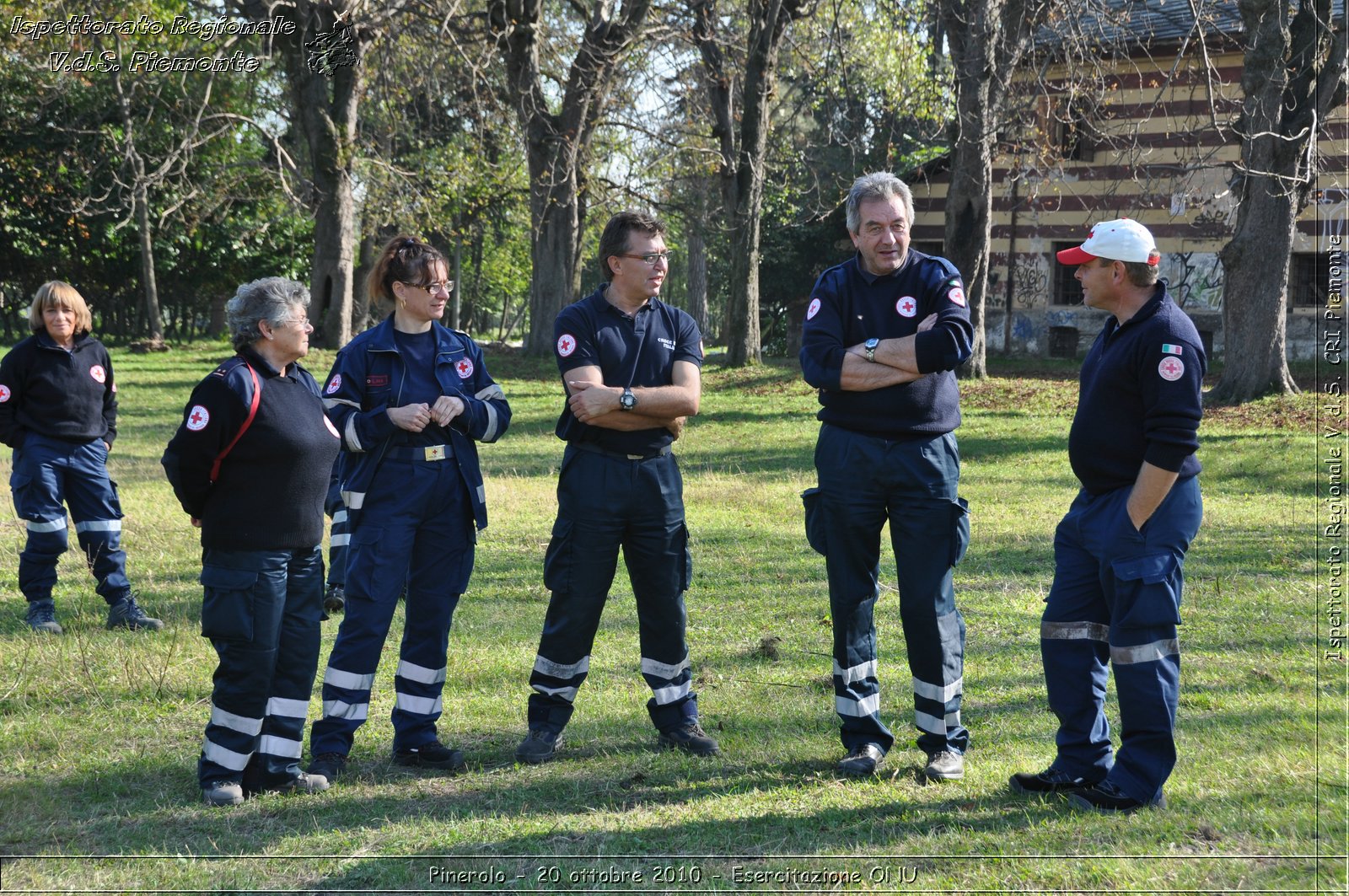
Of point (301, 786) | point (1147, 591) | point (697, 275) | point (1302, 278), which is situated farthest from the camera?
point (697, 275)

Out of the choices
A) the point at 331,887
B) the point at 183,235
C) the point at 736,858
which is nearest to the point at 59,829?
the point at 331,887

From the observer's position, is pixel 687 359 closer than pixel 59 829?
No

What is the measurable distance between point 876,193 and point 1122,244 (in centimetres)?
99

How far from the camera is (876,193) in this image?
4824 millimetres

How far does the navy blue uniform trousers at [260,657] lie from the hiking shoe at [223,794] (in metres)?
0.04

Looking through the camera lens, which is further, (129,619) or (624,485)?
(129,619)

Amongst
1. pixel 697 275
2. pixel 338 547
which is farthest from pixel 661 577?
pixel 697 275

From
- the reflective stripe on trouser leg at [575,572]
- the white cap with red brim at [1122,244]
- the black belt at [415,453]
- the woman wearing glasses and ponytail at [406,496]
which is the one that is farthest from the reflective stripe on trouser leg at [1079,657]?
the black belt at [415,453]

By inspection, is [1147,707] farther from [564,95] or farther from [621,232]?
[564,95]

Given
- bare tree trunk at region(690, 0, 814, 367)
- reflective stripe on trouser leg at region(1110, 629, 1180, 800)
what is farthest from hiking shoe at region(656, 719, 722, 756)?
bare tree trunk at region(690, 0, 814, 367)

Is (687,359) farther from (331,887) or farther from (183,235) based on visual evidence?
(183,235)

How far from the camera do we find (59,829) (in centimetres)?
443

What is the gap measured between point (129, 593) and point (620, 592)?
3222mm

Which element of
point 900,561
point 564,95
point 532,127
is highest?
point 564,95
